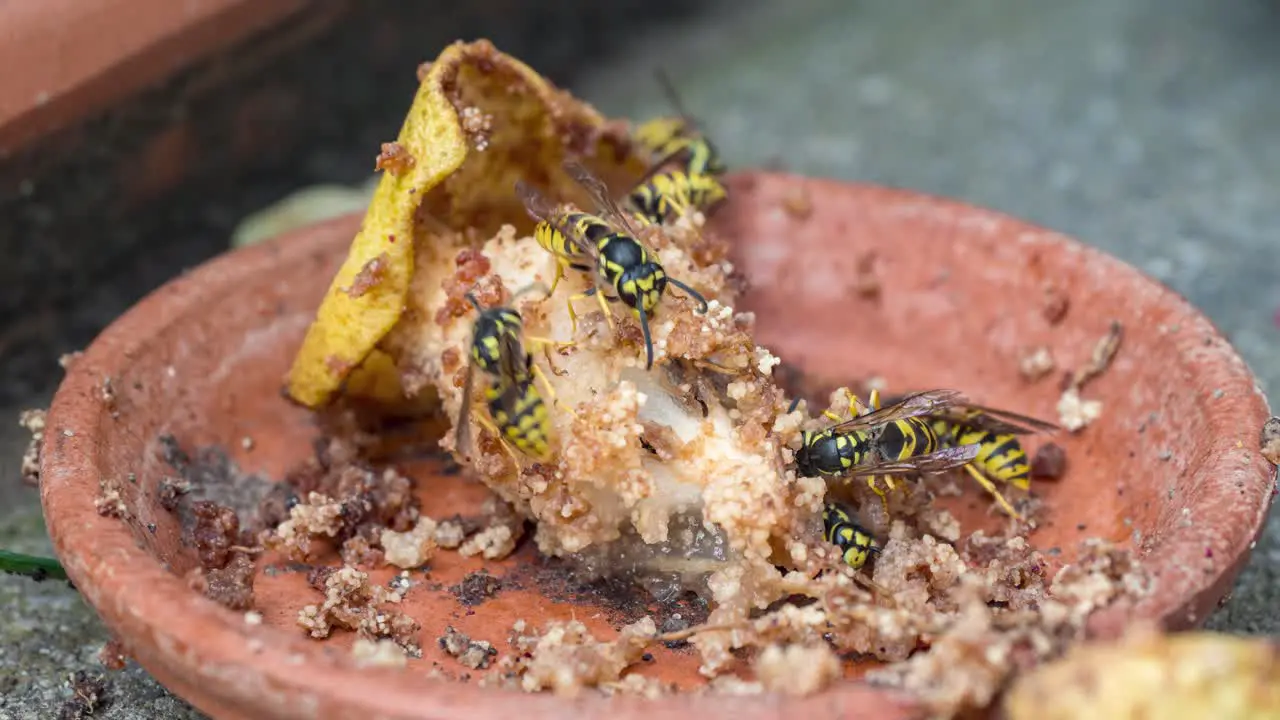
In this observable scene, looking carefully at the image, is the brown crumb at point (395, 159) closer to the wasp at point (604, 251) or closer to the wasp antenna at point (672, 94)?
the wasp at point (604, 251)

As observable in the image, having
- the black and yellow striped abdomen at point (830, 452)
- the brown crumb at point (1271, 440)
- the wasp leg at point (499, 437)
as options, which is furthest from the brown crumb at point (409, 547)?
the brown crumb at point (1271, 440)

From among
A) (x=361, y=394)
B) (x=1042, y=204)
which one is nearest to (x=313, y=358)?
→ (x=361, y=394)

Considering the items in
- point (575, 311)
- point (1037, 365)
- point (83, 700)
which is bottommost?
point (83, 700)

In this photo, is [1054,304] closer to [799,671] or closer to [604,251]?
[604,251]

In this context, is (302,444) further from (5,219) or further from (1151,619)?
(1151,619)

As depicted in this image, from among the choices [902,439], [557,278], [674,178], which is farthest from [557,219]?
[902,439]

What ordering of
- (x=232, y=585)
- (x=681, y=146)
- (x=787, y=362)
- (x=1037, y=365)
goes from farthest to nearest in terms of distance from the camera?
1. (x=681, y=146)
2. (x=787, y=362)
3. (x=1037, y=365)
4. (x=232, y=585)
